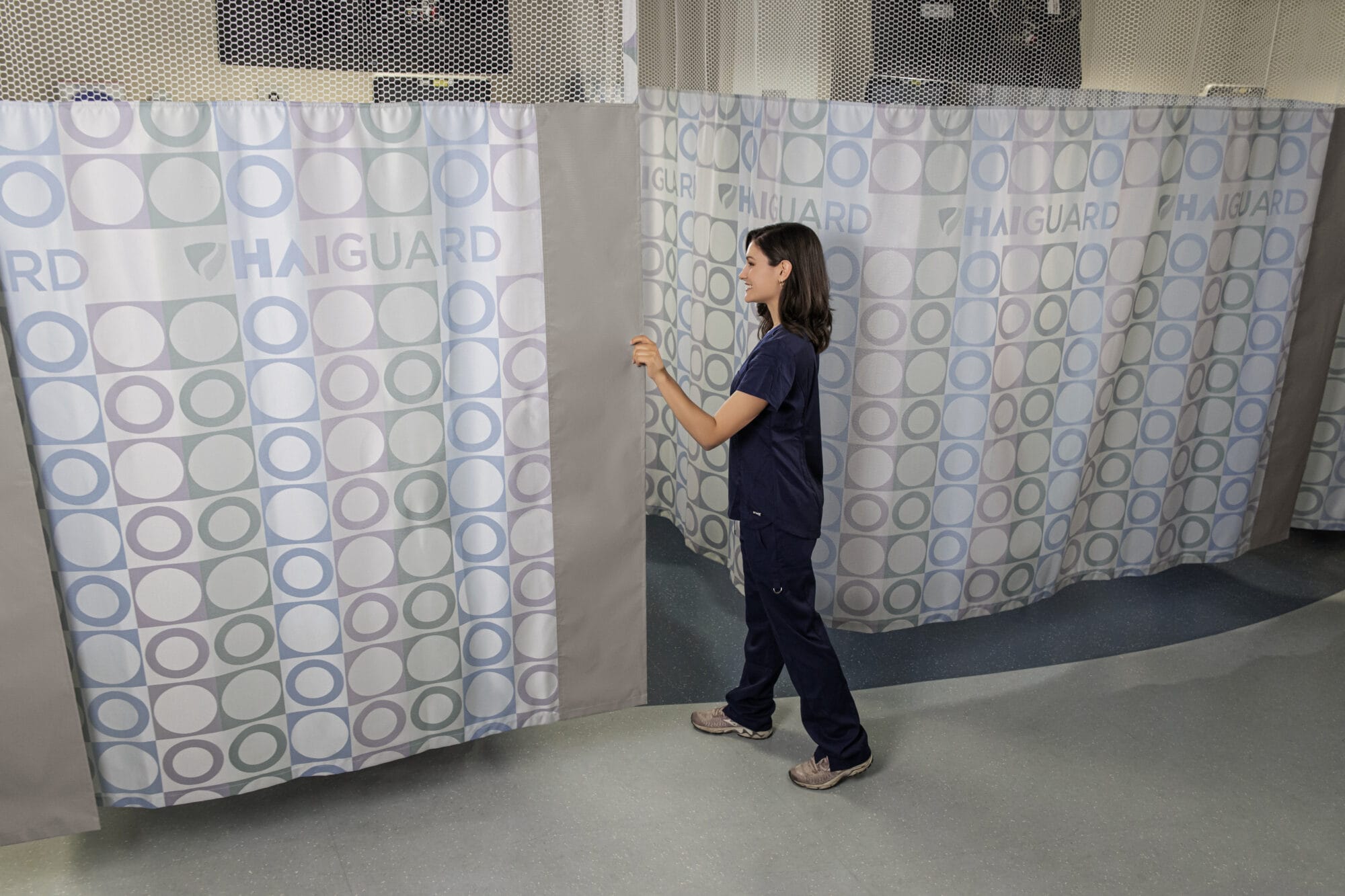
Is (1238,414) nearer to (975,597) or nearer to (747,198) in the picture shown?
(975,597)

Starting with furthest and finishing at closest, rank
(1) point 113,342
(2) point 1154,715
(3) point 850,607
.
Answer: (3) point 850,607
(2) point 1154,715
(1) point 113,342

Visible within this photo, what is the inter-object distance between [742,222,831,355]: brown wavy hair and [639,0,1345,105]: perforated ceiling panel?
21.9 inches

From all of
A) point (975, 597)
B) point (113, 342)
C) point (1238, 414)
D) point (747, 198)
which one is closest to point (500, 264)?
point (113, 342)

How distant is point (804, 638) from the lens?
2.42m

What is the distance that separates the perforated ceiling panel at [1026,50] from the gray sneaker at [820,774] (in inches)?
63.9

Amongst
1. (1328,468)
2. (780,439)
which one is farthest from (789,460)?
(1328,468)

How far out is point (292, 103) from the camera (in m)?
1.90

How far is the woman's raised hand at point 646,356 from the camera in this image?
225 cm

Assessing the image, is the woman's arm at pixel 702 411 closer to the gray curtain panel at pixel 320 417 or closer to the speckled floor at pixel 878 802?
the gray curtain panel at pixel 320 417

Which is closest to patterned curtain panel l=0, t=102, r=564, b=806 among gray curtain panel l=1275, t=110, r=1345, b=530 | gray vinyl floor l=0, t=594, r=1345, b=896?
gray vinyl floor l=0, t=594, r=1345, b=896

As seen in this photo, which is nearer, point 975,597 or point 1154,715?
point 1154,715

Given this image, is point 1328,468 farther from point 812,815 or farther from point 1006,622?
point 812,815

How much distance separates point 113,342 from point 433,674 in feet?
3.09

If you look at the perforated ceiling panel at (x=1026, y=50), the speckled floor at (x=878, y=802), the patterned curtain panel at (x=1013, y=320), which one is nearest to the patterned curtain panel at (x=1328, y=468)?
the patterned curtain panel at (x=1013, y=320)
